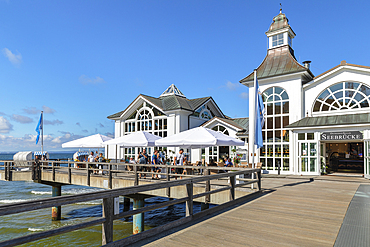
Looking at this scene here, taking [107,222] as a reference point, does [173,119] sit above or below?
above

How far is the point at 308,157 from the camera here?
17578 millimetres

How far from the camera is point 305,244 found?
4.42 m

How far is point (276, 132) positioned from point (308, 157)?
2.74 metres

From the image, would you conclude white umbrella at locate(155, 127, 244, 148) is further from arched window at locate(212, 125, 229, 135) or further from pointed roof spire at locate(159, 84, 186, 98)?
pointed roof spire at locate(159, 84, 186, 98)

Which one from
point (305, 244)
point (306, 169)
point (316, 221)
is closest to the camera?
point (305, 244)

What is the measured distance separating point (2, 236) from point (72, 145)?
6.87 m

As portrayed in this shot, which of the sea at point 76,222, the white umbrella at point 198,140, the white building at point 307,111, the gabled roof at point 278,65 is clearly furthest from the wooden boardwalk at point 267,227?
the gabled roof at point 278,65

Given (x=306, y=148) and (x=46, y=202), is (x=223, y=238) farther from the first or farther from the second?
(x=306, y=148)

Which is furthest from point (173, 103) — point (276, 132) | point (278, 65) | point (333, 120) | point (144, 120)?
point (333, 120)

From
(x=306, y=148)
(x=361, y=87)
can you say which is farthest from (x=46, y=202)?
(x=361, y=87)

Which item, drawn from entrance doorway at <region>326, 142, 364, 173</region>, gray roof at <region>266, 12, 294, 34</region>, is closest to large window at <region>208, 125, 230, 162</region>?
entrance doorway at <region>326, 142, 364, 173</region>

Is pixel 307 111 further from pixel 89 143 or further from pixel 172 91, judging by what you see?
pixel 89 143

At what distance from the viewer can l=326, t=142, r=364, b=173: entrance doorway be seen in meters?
20.4

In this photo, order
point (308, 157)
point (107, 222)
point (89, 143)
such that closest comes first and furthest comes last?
point (107, 222) < point (308, 157) < point (89, 143)
